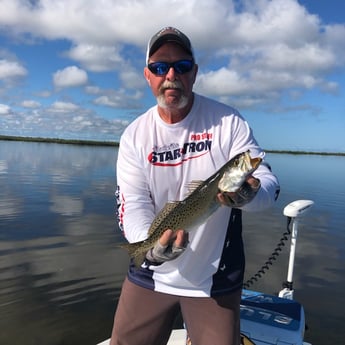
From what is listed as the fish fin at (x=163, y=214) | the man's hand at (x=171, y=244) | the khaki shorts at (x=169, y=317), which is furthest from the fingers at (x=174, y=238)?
the khaki shorts at (x=169, y=317)

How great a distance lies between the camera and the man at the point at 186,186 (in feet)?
11.2

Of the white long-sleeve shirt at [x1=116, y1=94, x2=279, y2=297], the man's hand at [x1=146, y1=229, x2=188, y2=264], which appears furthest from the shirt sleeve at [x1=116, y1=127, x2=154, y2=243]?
the man's hand at [x1=146, y1=229, x2=188, y2=264]

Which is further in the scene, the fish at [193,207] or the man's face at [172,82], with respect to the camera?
the man's face at [172,82]

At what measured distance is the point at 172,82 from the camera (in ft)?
11.0

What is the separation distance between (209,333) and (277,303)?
64.4 inches

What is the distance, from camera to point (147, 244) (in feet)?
10.7

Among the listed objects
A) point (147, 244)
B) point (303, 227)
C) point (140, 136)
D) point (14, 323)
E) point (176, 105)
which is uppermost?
point (176, 105)

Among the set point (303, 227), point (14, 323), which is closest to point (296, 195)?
point (303, 227)

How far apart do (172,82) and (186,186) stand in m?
0.96

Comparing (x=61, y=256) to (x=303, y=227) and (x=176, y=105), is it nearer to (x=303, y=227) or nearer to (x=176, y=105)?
(x=176, y=105)

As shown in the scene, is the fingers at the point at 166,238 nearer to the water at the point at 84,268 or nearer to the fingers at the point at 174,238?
the fingers at the point at 174,238

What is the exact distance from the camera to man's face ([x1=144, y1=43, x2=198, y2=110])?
3381 mm

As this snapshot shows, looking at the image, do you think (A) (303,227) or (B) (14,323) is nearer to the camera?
(B) (14,323)

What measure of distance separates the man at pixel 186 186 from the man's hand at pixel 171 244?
0.24m
